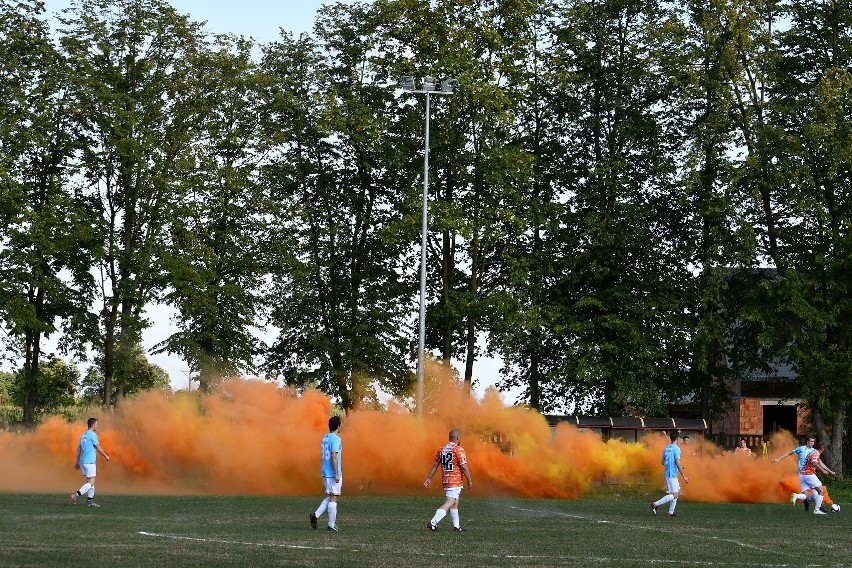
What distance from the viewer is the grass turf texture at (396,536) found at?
17219 mm

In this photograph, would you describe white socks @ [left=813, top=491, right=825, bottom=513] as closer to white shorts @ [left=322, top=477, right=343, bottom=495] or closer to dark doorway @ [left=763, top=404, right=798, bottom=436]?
white shorts @ [left=322, top=477, right=343, bottom=495]

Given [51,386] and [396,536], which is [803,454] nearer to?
[396,536]

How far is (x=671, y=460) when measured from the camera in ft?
101

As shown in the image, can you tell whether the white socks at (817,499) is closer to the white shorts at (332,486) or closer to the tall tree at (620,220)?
the white shorts at (332,486)

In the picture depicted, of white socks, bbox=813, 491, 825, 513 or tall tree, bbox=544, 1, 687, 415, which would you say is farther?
tall tree, bbox=544, 1, 687, 415

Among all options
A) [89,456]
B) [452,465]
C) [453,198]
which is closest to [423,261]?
[453,198]

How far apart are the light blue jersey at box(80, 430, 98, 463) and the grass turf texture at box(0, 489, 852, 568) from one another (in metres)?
1.18

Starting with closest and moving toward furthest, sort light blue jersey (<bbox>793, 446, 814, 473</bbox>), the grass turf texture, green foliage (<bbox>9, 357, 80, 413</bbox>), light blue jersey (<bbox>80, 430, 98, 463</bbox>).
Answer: the grass turf texture < light blue jersey (<bbox>80, 430, 98, 463</bbox>) < light blue jersey (<bbox>793, 446, 814, 473</bbox>) < green foliage (<bbox>9, 357, 80, 413</bbox>)

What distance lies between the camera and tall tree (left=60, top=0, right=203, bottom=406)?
168 feet

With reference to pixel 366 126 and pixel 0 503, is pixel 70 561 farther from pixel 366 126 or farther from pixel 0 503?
pixel 366 126

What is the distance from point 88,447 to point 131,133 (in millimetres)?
25140

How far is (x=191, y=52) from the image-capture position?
53094 mm

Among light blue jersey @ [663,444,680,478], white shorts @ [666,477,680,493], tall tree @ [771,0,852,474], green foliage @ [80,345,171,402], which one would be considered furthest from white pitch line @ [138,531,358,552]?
tall tree @ [771,0,852,474]

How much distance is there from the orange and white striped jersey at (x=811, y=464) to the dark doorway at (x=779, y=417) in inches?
1382
